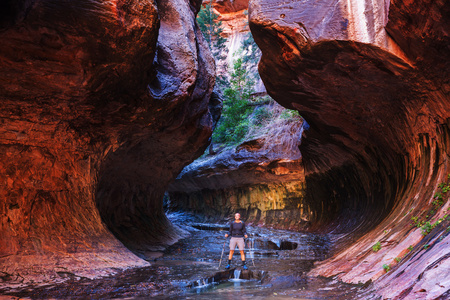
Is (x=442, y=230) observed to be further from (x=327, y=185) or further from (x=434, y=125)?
(x=327, y=185)

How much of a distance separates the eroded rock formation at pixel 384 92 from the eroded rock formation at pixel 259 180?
33.2 ft

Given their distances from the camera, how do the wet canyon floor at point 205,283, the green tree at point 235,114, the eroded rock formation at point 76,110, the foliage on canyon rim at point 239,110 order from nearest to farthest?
the wet canyon floor at point 205,283
the eroded rock formation at point 76,110
the foliage on canyon rim at point 239,110
the green tree at point 235,114

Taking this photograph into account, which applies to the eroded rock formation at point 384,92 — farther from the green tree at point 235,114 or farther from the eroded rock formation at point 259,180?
the green tree at point 235,114

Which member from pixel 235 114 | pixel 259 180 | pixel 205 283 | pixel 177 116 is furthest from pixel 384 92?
pixel 235 114

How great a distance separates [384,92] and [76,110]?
7.91 meters

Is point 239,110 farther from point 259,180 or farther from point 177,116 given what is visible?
point 177,116

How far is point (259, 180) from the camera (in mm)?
24719

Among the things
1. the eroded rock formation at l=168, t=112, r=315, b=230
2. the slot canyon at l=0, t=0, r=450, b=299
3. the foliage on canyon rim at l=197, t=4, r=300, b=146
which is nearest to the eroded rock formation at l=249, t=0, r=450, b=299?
the slot canyon at l=0, t=0, r=450, b=299

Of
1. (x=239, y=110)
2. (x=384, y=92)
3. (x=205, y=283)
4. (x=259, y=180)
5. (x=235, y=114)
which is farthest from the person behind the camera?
(x=239, y=110)

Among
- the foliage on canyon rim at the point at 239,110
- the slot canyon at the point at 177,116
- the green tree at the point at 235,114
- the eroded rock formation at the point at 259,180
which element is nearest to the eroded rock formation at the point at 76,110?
the slot canyon at the point at 177,116

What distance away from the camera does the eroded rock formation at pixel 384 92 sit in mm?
5652

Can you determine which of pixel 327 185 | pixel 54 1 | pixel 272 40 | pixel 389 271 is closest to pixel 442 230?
pixel 389 271

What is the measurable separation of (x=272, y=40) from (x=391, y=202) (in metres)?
6.56

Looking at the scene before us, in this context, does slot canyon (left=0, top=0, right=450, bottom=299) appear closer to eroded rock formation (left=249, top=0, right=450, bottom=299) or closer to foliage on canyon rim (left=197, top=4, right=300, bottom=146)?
eroded rock formation (left=249, top=0, right=450, bottom=299)
